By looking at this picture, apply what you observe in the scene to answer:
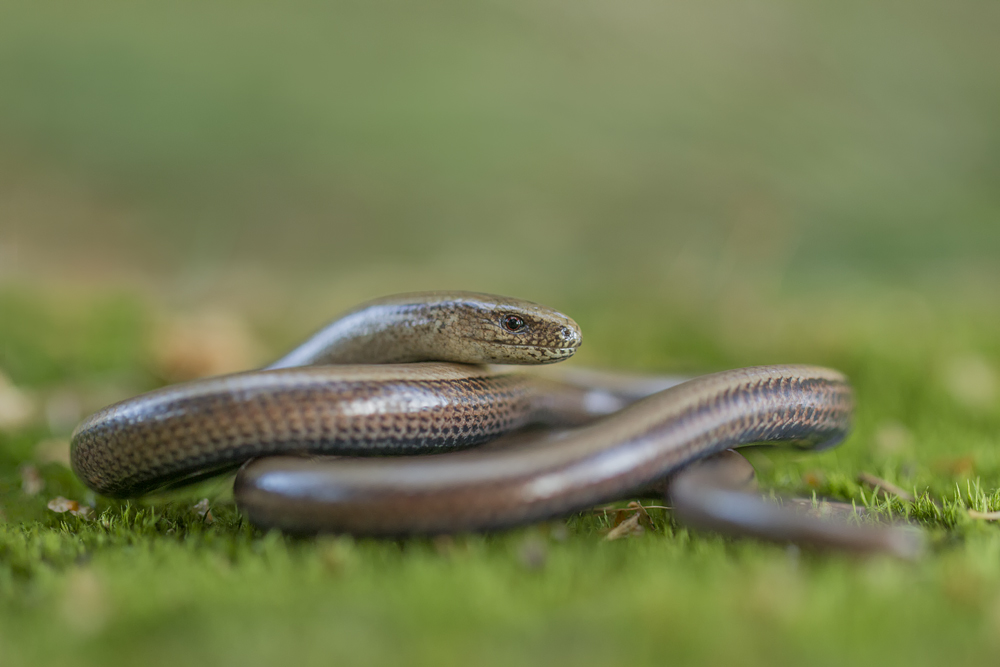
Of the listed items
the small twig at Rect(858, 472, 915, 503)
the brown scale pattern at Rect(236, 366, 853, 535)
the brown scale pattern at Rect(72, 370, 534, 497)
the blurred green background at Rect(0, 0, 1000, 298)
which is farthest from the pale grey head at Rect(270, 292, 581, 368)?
the blurred green background at Rect(0, 0, 1000, 298)

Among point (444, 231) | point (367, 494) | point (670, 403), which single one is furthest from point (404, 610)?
point (444, 231)

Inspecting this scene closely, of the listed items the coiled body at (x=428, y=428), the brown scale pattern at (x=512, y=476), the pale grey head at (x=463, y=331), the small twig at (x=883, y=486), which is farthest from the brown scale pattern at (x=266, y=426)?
the small twig at (x=883, y=486)

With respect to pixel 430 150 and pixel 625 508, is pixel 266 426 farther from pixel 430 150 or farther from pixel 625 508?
pixel 430 150

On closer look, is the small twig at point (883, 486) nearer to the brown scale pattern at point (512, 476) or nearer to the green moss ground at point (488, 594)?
the green moss ground at point (488, 594)

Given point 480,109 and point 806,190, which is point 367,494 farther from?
point 480,109

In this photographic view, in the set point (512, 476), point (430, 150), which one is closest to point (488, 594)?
point (512, 476)

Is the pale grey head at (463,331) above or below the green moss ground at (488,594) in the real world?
above
